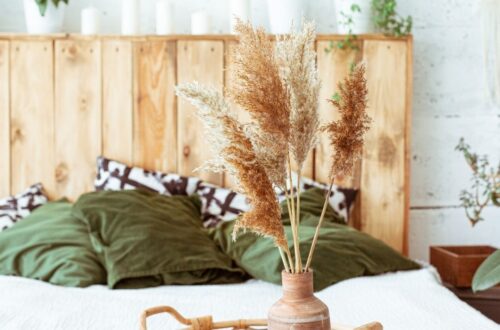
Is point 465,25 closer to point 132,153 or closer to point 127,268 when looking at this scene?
point 132,153

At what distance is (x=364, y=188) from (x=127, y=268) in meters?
1.13

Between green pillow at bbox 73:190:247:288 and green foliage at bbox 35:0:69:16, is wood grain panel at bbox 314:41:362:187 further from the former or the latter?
green foliage at bbox 35:0:69:16

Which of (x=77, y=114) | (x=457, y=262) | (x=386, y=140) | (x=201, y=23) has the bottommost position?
(x=457, y=262)

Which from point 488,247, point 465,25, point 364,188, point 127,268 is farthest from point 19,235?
point 465,25

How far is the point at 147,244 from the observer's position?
239cm

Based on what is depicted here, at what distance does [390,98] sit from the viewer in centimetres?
305

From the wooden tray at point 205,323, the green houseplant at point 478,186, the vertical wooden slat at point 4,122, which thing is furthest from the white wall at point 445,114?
Answer: the wooden tray at point 205,323

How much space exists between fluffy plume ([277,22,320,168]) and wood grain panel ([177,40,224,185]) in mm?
1789

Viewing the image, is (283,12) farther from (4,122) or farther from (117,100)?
(4,122)

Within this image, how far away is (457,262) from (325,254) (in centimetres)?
61

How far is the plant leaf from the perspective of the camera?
1.57m

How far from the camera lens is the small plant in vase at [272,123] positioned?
121cm

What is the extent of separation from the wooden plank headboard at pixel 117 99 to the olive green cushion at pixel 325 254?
56cm

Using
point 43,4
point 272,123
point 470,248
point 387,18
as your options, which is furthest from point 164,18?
point 272,123
